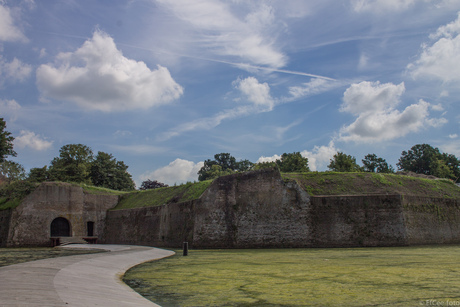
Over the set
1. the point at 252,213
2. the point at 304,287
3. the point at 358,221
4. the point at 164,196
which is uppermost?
the point at 164,196

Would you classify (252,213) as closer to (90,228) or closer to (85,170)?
(90,228)

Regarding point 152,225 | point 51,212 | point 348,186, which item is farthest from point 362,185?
point 51,212

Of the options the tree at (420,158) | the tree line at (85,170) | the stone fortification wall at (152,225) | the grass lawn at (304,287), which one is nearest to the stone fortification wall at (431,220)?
the stone fortification wall at (152,225)

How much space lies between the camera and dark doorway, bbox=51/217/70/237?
28234 mm

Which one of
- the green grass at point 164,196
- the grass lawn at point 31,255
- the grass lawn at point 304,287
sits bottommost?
the grass lawn at point 31,255

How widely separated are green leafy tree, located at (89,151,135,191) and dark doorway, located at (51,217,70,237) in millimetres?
16754

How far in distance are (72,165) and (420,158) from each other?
55.6 metres

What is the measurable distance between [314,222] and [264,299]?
48.7ft

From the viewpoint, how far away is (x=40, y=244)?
88.4ft

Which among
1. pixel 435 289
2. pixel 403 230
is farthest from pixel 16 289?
pixel 403 230

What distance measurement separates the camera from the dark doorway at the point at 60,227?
1112 inches

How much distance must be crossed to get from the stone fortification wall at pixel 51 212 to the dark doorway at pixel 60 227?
0.43m

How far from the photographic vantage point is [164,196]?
27.1m

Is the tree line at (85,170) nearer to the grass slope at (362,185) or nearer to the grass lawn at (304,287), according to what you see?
the grass slope at (362,185)
